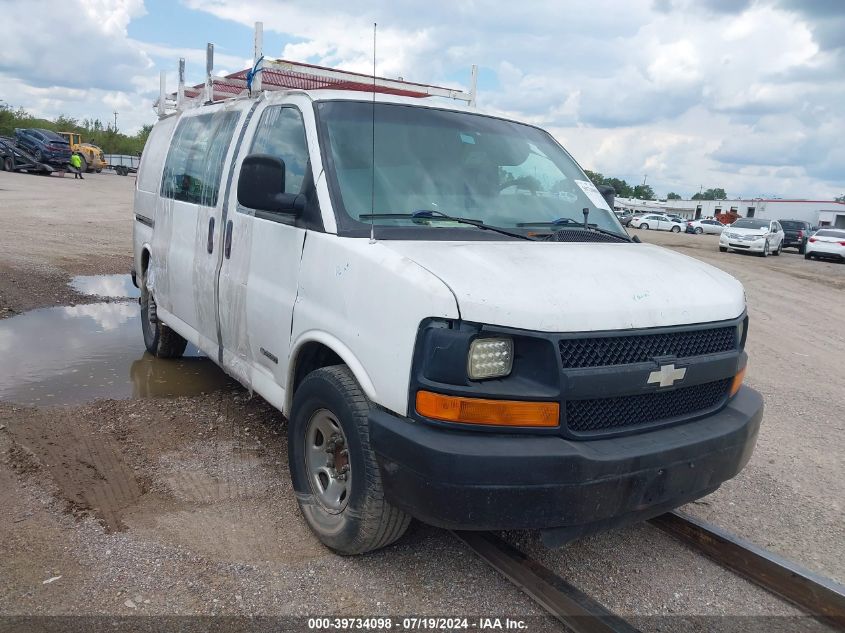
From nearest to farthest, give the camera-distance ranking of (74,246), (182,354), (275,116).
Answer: (275,116) < (182,354) < (74,246)

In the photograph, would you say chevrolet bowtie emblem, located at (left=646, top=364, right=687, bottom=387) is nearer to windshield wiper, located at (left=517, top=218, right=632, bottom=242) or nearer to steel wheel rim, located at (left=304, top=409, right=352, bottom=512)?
windshield wiper, located at (left=517, top=218, right=632, bottom=242)

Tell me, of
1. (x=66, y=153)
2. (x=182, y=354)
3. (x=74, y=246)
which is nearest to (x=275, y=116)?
(x=182, y=354)

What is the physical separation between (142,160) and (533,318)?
5.70 m

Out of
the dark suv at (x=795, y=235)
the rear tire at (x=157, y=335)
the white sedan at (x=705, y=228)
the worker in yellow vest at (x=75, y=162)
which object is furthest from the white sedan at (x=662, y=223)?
the rear tire at (x=157, y=335)

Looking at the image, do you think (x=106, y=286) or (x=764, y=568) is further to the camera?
(x=106, y=286)

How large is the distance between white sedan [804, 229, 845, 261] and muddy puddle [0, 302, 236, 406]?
27.5m

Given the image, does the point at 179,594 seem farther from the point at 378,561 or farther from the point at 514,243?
the point at 514,243

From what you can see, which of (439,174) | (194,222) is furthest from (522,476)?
(194,222)

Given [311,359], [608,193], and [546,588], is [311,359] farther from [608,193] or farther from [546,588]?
[608,193]

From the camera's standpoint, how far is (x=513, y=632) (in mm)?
2852

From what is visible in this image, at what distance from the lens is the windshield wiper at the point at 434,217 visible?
341cm

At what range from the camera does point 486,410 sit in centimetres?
265

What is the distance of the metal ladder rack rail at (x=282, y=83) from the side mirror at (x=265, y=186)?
3.24ft

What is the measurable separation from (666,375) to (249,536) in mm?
2143
